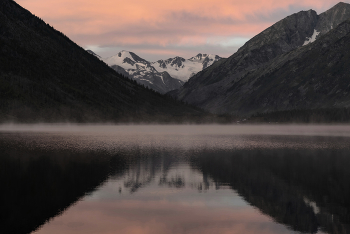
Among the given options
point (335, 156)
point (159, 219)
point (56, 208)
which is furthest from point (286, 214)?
point (335, 156)

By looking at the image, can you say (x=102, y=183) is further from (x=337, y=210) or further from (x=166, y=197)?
(x=337, y=210)

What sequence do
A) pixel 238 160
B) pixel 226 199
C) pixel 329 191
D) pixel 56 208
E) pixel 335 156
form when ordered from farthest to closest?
1. pixel 335 156
2. pixel 238 160
3. pixel 329 191
4. pixel 226 199
5. pixel 56 208

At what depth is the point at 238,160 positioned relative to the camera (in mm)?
80438

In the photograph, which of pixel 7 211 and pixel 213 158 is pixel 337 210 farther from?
pixel 213 158

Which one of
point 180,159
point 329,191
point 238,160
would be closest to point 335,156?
point 238,160

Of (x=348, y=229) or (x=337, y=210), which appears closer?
(x=348, y=229)

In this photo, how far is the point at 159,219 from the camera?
3600cm

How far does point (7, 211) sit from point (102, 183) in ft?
55.2

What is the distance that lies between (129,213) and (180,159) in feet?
150

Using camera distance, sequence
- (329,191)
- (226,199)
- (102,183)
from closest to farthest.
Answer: (226,199) → (329,191) → (102,183)

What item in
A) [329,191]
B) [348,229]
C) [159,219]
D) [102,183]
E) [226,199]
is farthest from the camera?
[102,183]

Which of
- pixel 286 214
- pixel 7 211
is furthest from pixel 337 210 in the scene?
pixel 7 211

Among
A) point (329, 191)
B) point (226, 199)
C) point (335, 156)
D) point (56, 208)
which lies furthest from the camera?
point (335, 156)

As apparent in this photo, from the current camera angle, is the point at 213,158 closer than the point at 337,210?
No
